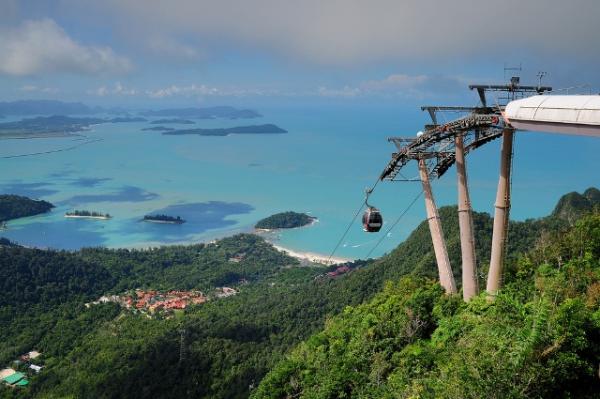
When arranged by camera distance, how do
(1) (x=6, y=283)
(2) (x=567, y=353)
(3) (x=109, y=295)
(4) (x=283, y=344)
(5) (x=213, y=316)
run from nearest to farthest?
(2) (x=567, y=353), (4) (x=283, y=344), (5) (x=213, y=316), (1) (x=6, y=283), (3) (x=109, y=295)

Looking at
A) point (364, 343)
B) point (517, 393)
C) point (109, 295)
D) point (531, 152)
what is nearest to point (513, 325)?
point (517, 393)

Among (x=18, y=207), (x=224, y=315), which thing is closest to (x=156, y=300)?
(x=224, y=315)

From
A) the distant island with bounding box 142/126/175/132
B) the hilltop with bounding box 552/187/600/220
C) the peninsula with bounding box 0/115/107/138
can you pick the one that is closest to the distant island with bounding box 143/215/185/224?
the hilltop with bounding box 552/187/600/220

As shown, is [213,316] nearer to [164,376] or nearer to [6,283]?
[164,376]

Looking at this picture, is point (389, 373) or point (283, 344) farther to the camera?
point (283, 344)

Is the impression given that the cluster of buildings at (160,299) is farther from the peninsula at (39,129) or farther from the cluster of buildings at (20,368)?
the peninsula at (39,129)

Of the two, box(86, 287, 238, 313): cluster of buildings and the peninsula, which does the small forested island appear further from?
the peninsula

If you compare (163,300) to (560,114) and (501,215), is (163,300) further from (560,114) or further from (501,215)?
(560,114)
